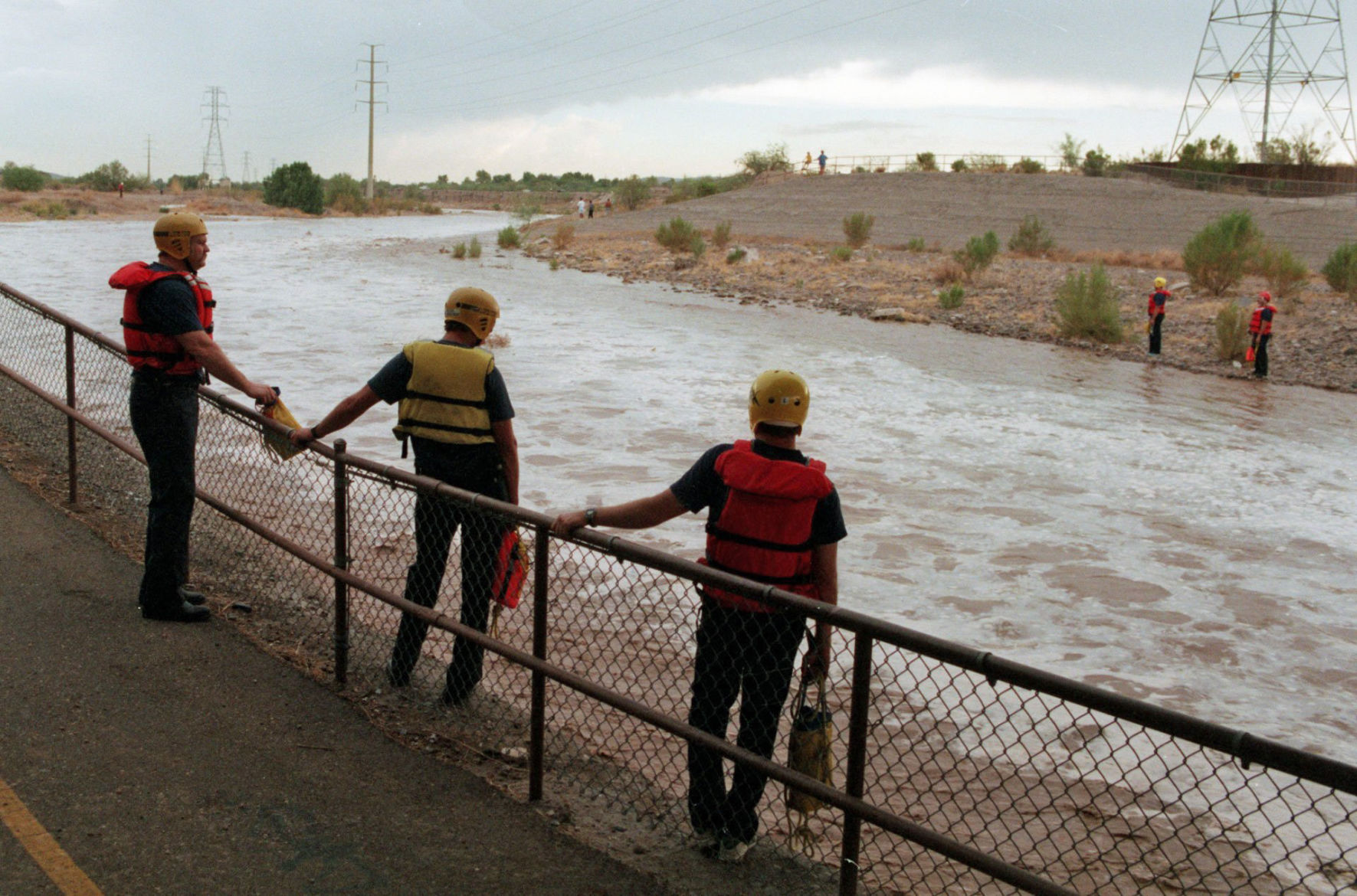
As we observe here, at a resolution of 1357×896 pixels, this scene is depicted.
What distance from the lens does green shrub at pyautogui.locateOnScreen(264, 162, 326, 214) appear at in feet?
330

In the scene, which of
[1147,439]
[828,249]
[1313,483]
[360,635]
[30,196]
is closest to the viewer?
[360,635]

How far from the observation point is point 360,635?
642 centimetres

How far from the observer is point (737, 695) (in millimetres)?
4270

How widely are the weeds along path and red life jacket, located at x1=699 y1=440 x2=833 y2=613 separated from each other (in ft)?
147

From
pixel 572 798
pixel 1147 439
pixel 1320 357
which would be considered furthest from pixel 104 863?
pixel 1320 357

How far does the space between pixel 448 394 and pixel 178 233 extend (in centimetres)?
160

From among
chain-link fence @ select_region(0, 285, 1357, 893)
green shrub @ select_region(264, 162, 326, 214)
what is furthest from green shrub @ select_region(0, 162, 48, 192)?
chain-link fence @ select_region(0, 285, 1357, 893)

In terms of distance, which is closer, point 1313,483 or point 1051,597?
point 1051,597

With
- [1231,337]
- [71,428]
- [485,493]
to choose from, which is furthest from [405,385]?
[1231,337]

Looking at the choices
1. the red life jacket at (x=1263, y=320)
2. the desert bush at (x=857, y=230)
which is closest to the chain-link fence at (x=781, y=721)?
the red life jacket at (x=1263, y=320)

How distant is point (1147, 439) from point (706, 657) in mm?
13545

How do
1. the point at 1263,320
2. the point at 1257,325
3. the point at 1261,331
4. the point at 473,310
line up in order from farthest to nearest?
the point at 1257,325
the point at 1261,331
the point at 1263,320
the point at 473,310

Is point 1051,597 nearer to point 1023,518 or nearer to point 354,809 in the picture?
point 1023,518

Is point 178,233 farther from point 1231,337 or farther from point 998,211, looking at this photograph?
point 998,211
